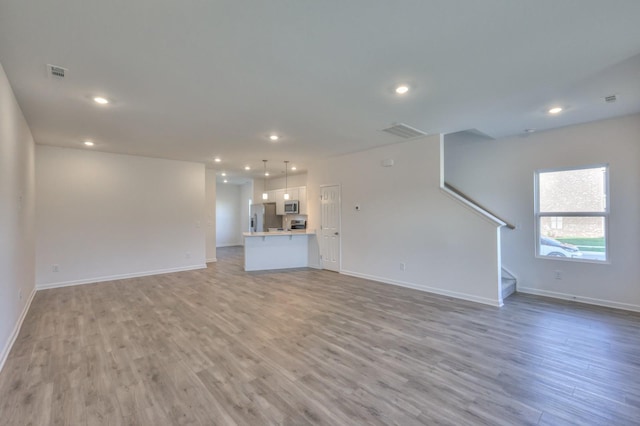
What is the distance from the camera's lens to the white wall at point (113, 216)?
5430 millimetres

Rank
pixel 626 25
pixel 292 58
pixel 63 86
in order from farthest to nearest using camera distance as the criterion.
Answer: pixel 63 86 → pixel 292 58 → pixel 626 25

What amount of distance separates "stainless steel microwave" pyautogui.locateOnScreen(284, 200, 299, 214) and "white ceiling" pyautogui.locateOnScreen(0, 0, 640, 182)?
4.29m

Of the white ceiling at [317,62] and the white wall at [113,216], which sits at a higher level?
the white ceiling at [317,62]

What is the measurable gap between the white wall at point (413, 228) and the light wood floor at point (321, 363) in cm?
53

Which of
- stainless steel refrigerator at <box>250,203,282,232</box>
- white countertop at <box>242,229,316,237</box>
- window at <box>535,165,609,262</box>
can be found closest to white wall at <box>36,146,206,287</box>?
white countertop at <box>242,229,316,237</box>

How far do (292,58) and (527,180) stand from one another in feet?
15.5

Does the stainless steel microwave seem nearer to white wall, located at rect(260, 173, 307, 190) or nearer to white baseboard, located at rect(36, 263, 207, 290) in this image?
white wall, located at rect(260, 173, 307, 190)

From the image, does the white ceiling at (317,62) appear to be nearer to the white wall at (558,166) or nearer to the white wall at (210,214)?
the white wall at (558,166)

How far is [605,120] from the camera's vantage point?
4.22m

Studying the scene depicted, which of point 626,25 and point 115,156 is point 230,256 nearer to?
point 115,156

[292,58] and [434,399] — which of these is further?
[292,58]

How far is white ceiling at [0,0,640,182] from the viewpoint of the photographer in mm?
1930

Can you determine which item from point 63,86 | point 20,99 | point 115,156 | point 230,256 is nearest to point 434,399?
point 63,86

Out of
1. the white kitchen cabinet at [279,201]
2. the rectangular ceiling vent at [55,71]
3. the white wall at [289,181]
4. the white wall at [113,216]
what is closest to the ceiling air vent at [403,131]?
the rectangular ceiling vent at [55,71]
